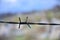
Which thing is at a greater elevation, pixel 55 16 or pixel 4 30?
pixel 55 16

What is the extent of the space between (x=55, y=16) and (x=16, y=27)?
333 mm

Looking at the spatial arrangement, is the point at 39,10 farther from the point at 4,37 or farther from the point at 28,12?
the point at 4,37

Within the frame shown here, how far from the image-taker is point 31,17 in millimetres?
1072

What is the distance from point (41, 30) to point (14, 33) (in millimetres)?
223

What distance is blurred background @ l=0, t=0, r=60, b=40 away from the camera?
1.05 metres

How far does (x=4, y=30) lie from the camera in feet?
3.53

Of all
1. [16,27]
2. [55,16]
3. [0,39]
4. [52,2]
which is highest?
[52,2]

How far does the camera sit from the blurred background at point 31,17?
1052 millimetres

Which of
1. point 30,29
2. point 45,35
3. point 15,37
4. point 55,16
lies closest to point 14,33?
point 15,37

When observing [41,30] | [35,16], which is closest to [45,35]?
[41,30]

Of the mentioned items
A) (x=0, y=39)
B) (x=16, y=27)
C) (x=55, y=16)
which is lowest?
(x=0, y=39)

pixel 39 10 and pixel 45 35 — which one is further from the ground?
pixel 39 10

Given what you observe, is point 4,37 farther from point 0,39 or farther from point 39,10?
point 39,10

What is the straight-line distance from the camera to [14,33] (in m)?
1.07
